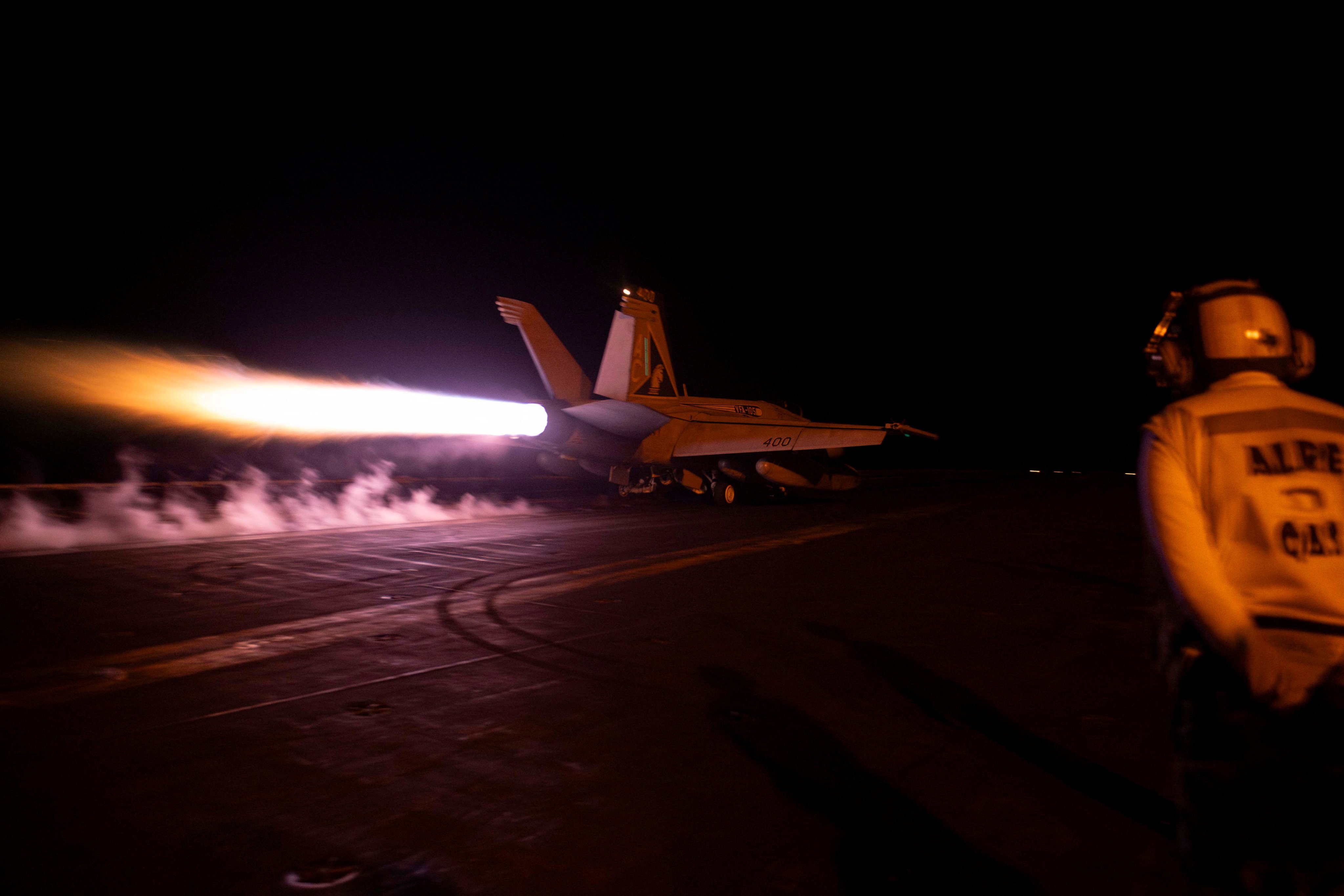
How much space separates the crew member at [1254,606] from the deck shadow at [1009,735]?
179 cm

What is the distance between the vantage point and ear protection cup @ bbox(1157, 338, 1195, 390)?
2262 mm

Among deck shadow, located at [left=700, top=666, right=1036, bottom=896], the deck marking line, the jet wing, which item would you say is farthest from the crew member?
the jet wing

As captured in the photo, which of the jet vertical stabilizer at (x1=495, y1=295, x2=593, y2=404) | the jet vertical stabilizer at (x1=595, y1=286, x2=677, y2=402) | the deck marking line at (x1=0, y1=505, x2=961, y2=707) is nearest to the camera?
the deck marking line at (x1=0, y1=505, x2=961, y2=707)

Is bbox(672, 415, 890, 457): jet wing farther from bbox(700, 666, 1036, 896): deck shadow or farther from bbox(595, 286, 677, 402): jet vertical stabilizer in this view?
bbox(700, 666, 1036, 896): deck shadow

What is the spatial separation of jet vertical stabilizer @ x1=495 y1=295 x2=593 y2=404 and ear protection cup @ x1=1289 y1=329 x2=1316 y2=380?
56.2 feet

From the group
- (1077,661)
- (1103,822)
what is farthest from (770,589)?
(1103,822)

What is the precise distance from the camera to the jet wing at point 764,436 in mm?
19828

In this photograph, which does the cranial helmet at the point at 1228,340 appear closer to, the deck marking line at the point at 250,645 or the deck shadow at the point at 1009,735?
the deck shadow at the point at 1009,735

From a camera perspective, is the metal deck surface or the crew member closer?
the crew member

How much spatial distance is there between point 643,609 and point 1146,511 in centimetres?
598

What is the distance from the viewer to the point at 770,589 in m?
8.88

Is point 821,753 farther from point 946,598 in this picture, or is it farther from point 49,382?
point 49,382

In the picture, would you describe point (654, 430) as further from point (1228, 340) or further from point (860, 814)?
point (1228, 340)

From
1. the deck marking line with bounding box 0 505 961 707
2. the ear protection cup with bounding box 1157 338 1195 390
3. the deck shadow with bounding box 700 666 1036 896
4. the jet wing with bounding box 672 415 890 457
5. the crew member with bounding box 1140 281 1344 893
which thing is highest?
the jet wing with bounding box 672 415 890 457
